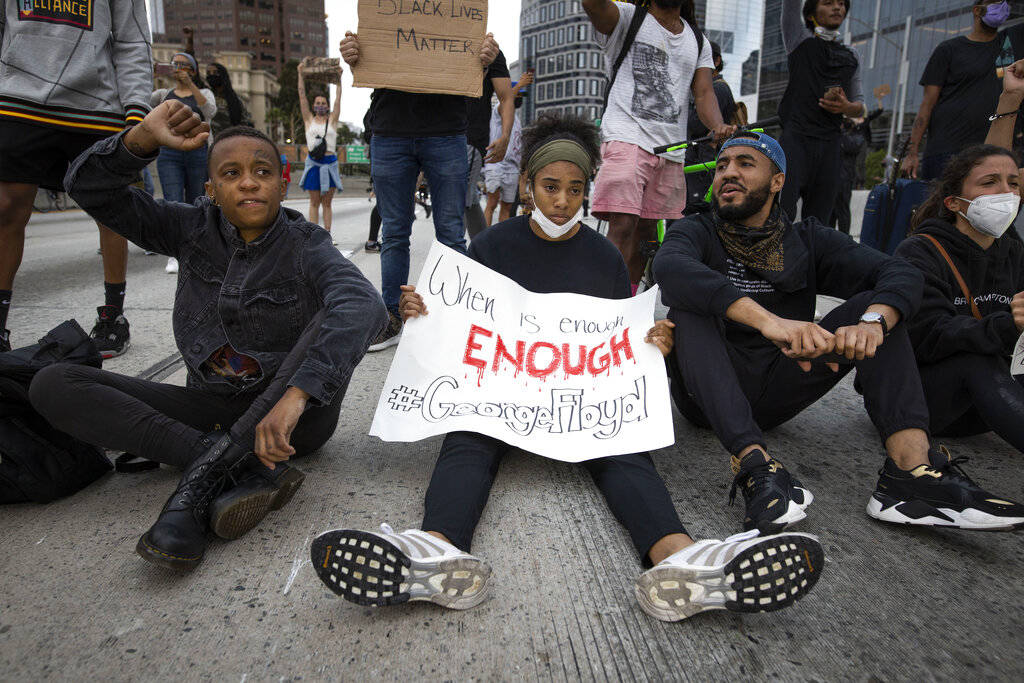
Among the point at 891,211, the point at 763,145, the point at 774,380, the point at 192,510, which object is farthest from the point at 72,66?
the point at 891,211

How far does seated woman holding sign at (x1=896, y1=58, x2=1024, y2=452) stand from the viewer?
205 cm

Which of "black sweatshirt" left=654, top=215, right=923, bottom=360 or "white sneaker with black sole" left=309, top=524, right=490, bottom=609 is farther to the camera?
"black sweatshirt" left=654, top=215, right=923, bottom=360

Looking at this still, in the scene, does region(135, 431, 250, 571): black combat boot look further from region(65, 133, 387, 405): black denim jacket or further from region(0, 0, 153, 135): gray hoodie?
region(0, 0, 153, 135): gray hoodie

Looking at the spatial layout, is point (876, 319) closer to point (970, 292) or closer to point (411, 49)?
point (970, 292)

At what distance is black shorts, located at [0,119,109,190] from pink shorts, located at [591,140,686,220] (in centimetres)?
256

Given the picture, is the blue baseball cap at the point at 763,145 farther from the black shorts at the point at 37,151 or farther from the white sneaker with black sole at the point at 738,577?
the black shorts at the point at 37,151

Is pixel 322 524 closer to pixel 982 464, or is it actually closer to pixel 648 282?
pixel 982 464

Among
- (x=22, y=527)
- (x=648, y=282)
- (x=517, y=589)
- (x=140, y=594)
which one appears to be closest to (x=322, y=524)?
(x=140, y=594)

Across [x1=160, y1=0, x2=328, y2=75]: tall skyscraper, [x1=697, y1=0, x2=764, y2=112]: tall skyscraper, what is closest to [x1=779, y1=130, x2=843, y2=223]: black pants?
[x1=697, y1=0, x2=764, y2=112]: tall skyscraper

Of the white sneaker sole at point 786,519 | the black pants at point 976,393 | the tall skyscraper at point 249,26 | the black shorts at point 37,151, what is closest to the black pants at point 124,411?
the white sneaker sole at point 786,519

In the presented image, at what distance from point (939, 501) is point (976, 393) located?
56 cm

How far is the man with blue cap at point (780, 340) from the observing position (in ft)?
5.86

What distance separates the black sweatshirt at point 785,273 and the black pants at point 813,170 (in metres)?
1.89

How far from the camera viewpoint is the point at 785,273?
2.27m
